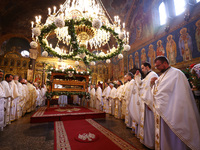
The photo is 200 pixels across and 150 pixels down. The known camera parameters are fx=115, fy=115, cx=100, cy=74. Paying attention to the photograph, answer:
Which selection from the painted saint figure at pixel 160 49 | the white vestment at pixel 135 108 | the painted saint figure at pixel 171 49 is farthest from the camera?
the painted saint figure at pixel 160 49

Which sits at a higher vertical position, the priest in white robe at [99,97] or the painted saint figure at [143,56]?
the painted saint figure at [143,56]

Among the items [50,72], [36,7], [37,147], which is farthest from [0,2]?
[37,147]

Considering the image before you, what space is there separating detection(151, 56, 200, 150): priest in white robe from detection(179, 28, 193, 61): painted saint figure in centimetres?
740

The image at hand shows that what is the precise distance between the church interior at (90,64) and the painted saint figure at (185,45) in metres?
0.06

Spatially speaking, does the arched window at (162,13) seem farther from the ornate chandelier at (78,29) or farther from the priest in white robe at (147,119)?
the priest in white robe at (147,119)

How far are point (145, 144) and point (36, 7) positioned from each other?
1626 cm

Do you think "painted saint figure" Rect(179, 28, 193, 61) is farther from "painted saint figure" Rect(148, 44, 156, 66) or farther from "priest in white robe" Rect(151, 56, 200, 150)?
"priest in white robe" Rect(151, 56, 200, 150)

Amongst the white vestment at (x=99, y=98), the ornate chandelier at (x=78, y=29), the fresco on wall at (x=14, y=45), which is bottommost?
the white vestment at (x=99, y=98)

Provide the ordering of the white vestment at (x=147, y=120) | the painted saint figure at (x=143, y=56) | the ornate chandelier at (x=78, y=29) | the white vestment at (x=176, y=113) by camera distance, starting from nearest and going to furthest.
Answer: the white vestment at (x=176, y=113), the white vestment at (x=147, y=120), the ornate chandelier at (x=78, y=29), the painted saint figure at (x=143, y=56)

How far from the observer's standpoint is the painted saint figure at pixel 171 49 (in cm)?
890

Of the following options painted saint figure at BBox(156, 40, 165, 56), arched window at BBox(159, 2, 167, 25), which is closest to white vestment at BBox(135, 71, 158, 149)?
painted saint figure at BBox(156, 40, 165, 56)

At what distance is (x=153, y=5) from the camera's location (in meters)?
11.3

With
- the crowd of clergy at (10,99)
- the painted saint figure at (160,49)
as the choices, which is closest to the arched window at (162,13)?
the painted saint figure at (160,49)

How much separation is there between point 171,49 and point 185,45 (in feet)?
3.37
